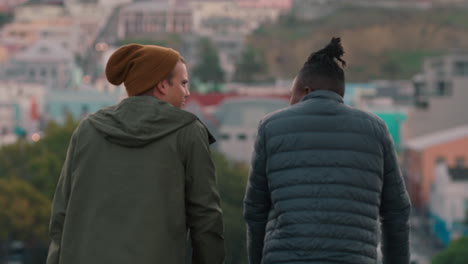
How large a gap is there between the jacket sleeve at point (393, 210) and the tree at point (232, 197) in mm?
20256

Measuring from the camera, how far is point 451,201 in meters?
46.0

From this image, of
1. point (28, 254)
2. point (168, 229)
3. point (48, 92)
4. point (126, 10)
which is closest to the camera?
point (168, 229)

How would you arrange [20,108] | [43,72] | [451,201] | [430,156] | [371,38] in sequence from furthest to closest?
[371,38] → [43,72] → [20,108] → [430,156] → [451,201]

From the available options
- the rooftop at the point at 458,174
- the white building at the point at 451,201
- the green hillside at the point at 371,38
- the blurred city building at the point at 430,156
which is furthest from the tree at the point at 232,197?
the green hillside at the point at 371,38

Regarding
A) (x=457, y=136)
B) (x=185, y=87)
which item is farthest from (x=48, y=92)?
(x=185, y=87)

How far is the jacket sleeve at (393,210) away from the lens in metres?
3.22

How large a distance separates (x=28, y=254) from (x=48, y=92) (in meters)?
36.5

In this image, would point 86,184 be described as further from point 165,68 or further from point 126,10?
point 126,10

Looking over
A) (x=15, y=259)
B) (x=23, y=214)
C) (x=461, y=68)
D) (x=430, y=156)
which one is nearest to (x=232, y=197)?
(x=23, y=214)

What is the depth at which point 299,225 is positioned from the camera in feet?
10.2

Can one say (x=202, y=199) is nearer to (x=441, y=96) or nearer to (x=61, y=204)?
(x=61, y=204)

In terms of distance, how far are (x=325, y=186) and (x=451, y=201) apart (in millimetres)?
43339

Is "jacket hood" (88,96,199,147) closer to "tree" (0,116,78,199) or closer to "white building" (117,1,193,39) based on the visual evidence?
"tree" (0,116,78,199)

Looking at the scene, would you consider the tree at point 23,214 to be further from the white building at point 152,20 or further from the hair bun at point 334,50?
the white building at point 152,20
